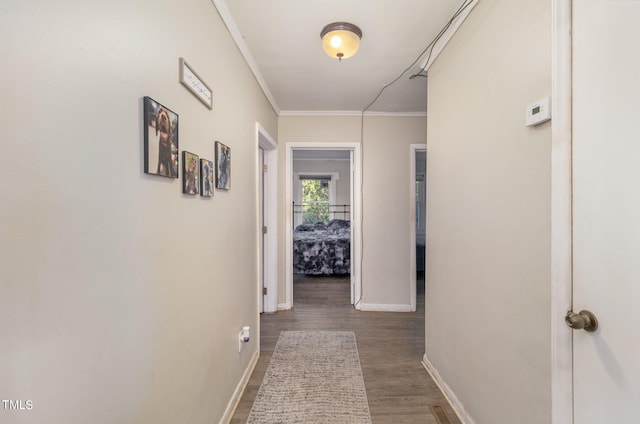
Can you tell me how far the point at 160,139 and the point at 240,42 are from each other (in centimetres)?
122

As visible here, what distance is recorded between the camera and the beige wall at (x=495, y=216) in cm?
109

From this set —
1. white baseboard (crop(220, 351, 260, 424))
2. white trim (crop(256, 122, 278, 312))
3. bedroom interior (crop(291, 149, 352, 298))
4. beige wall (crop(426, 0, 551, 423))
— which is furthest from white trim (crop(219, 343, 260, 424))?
bedroom interior (crop(291, 149, 352, 298))

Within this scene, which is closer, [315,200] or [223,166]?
[223,166]

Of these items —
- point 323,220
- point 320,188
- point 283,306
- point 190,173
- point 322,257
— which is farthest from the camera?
point 320,188

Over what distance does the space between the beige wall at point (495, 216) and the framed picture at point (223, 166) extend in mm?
1376

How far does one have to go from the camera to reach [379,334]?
279 centimetres

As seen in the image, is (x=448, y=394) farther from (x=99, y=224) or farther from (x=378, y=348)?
(x=99, y=224)

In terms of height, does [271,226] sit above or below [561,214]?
below

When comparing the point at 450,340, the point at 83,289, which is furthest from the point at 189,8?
the point at 450,340

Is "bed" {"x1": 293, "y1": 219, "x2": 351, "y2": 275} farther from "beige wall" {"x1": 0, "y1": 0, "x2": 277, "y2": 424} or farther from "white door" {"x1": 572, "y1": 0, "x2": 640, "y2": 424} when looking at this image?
"white door" {"x1": 572, "y1": 0, "x2": 640, "y2": 424}

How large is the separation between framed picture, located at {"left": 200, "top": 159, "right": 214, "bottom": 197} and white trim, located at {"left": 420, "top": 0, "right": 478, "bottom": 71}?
160 cm

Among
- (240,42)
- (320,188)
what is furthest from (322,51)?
(320,188)

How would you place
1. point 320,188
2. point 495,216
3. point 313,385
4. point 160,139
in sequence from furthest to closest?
point 320,188 < point 313,385 < point 495,216 < point 160,139

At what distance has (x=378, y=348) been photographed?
8.25ft
